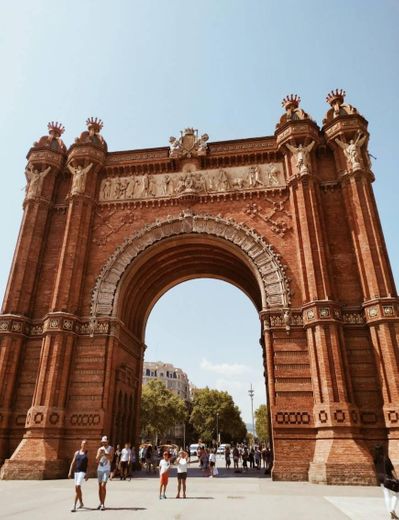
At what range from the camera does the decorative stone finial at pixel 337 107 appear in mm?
19781

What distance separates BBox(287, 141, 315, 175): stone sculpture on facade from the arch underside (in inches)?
158

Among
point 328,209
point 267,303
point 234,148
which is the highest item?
point 234,148

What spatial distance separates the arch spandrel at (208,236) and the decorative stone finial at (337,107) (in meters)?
7.75

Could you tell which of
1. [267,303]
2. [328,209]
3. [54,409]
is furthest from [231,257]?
[54,409]

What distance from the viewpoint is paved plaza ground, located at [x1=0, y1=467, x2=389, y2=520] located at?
7762 mm

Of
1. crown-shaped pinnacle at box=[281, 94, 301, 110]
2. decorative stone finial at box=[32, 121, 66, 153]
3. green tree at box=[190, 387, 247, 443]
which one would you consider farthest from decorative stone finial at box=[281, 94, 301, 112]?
green tree at box=[190, 387, 247, 443]

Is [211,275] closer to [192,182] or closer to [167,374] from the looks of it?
[192,182]

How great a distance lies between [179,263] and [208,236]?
3476mm

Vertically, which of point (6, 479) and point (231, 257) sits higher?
point (231, 257)

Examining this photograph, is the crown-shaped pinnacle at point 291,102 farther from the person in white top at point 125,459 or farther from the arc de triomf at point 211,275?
the person in white top at point 125,459

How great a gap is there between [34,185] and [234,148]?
1135cm

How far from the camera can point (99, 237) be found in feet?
66.5

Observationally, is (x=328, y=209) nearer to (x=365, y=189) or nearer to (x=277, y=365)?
(x=365, y=189)

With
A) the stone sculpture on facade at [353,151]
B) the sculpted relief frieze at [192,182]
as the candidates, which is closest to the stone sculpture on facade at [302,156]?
the sculpted relief frieze at [192,182]
